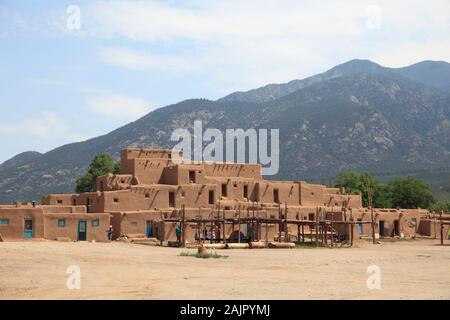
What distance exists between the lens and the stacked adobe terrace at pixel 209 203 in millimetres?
57906

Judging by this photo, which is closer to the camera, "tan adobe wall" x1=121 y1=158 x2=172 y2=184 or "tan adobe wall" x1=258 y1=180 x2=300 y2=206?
"tan adobe wall" x1=121 y1=158 x2=172 y2=184

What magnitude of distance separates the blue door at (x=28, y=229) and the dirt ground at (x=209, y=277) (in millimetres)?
14408

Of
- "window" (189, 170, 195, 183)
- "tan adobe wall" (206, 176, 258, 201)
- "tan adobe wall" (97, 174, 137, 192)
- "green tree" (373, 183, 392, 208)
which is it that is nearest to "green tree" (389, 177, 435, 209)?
"green tree" (373, 183, 392, 208)

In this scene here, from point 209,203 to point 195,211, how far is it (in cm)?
303

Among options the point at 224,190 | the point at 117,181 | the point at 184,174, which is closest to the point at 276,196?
the point at 224,190

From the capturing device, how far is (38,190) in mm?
192750

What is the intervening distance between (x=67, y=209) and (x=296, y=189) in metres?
24.8

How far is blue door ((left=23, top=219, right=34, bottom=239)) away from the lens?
5181cm

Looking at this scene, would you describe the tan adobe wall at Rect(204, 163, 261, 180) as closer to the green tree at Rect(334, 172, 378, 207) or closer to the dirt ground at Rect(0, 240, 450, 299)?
the green tree at Rect(334, 172, 378, 207)

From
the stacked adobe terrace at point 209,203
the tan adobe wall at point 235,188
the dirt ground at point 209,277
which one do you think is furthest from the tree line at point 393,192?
the dirt ground at point 209,277

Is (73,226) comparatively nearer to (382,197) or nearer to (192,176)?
(192,176)

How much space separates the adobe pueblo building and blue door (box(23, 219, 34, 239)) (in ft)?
0.25
